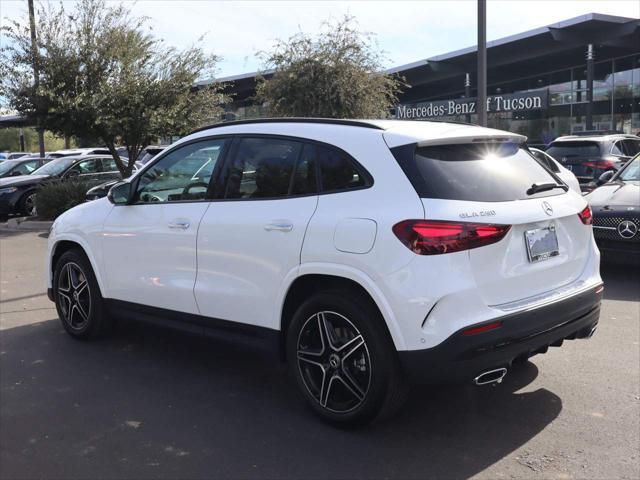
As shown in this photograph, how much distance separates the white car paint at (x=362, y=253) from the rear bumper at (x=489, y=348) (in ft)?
0.21

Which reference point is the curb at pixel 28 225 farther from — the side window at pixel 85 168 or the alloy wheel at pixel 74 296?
the alloy wheel at pixel 74 296

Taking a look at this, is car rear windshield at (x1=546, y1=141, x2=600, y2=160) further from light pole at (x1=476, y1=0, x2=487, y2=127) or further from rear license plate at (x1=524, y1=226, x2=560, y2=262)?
rear license plate at (x1=524, y1=226, x2=560, y2=262)

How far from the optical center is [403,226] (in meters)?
3.35

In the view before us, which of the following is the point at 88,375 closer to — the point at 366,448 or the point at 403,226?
the point at 366,448

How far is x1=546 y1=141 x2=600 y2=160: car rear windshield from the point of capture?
13398mm

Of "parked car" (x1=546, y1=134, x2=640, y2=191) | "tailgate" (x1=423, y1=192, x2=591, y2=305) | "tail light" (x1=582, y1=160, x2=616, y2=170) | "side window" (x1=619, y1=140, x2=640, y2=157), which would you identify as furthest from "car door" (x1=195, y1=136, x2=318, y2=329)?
"side window" (x1=619, y1=140, x2=640, y2=157)

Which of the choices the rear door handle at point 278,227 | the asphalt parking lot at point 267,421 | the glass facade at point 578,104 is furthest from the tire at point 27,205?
the glass facade at point 578,104

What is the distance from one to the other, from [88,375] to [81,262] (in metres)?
1.11

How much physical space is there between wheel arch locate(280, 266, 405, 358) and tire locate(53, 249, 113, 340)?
214 centimetres

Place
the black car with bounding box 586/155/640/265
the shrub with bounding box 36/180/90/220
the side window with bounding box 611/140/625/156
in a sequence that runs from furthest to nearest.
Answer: the shrub with bounding box 36/180/90/220 → the side window with bounding box 611/140/625/156 → the black car with bounding box 586/155/640/265

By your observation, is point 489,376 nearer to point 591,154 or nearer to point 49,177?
point 591,154

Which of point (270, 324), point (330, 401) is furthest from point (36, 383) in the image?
point (330, 401)

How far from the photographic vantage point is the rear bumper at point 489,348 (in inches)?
130

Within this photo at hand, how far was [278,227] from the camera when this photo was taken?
12.9 ft
